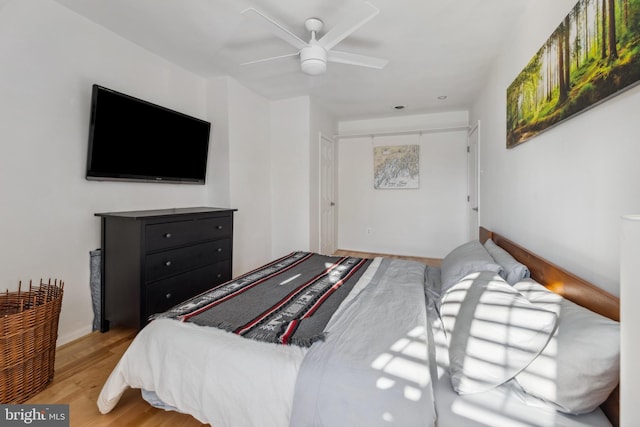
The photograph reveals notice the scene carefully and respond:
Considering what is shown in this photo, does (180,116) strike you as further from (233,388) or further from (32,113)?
(233,388)

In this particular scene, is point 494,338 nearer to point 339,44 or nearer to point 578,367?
point 578,367

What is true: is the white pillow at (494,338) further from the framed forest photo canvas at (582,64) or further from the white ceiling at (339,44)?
the white ceiling at (339,44)

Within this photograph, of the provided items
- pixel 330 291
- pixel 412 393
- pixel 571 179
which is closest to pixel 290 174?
pixel 330 291

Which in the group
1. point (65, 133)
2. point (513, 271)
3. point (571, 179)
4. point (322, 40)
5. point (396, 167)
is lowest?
point (513, 271)

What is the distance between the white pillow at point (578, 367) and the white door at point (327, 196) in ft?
12.3

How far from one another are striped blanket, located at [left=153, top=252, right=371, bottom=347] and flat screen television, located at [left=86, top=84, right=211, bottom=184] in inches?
61.0

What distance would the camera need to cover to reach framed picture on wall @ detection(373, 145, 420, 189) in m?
5.03

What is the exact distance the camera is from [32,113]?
2021 millimetres

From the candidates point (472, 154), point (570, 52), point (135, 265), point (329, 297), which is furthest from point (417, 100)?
point (135, 265)

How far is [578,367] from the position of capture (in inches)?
33.7

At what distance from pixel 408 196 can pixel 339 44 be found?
10.2 feet

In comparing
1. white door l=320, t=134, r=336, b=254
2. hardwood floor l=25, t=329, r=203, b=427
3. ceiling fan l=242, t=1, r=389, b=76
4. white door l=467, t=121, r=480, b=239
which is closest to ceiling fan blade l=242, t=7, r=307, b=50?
ceiling fan l=242, t=1, r=389, b=76

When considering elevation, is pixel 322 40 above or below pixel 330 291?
above

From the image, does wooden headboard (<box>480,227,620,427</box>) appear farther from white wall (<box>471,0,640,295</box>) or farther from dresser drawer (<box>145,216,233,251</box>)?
dresser drawer (<box>145,216,233,251</box>)
